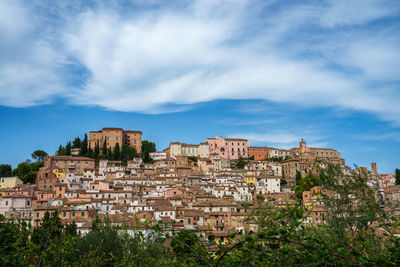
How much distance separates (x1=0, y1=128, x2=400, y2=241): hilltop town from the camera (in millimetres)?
42062

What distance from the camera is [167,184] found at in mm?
62875

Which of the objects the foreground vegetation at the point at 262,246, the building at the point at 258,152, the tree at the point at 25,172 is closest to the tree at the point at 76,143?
the tree at the point at 25,172

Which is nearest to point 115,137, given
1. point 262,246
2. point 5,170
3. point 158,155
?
point 158,155

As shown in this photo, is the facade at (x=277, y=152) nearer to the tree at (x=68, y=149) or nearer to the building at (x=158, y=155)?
the building at (x=158, y=155)

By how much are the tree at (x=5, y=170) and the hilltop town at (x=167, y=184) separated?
27.0ft

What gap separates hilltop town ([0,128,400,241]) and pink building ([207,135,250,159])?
0.88 feet

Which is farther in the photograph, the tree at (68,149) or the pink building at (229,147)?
the pink building at (229,147)

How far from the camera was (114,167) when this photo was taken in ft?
238

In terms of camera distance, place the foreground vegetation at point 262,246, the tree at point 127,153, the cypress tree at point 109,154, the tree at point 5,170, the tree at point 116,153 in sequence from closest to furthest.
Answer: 1. the foreground vegetation at point 262,246
2. the tree at point 5,170
3. the cypress tree at point 109,154
4. the tree at point 116,153
5. the tree at point 127,153

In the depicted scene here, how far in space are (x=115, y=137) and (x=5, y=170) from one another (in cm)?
2566

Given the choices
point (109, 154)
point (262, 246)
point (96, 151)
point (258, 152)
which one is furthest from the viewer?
point (258, 152)

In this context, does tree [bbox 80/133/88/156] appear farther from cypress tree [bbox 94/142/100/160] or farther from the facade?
the facade

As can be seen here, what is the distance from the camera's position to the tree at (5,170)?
74.6 metres

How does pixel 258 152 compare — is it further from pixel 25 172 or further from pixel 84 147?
pixel 25 172
